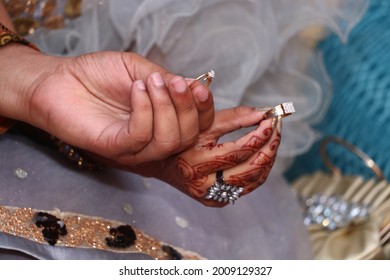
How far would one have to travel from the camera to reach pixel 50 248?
0.60 m

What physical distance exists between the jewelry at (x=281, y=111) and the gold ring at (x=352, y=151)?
357mm

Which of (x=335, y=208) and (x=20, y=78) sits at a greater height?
(x=20, y=78)

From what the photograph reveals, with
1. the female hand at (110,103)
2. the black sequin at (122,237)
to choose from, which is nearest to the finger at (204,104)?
the female hand at (110,103)

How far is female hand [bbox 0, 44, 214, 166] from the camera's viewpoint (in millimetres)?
546

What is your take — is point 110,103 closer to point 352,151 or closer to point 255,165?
point 255,165

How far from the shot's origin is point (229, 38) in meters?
0.84

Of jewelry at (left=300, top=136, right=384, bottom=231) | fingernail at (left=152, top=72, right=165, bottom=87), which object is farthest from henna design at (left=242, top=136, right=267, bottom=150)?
jewelry at (left=300, top=136, right=384, bottom=231)

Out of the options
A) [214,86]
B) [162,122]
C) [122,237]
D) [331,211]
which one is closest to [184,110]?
[162,122]

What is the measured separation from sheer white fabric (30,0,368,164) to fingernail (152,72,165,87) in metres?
0.24

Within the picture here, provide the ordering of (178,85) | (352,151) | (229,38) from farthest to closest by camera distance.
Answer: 1. (352,151)
2. (229,38)
3. (178,85)

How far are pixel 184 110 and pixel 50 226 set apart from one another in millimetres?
171

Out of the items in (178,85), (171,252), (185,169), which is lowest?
(171,252)

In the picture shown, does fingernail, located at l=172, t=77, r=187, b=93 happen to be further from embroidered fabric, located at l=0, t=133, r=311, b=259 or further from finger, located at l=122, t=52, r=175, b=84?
embroidered fabric, located at l=0, t=133, r=311, b=259
